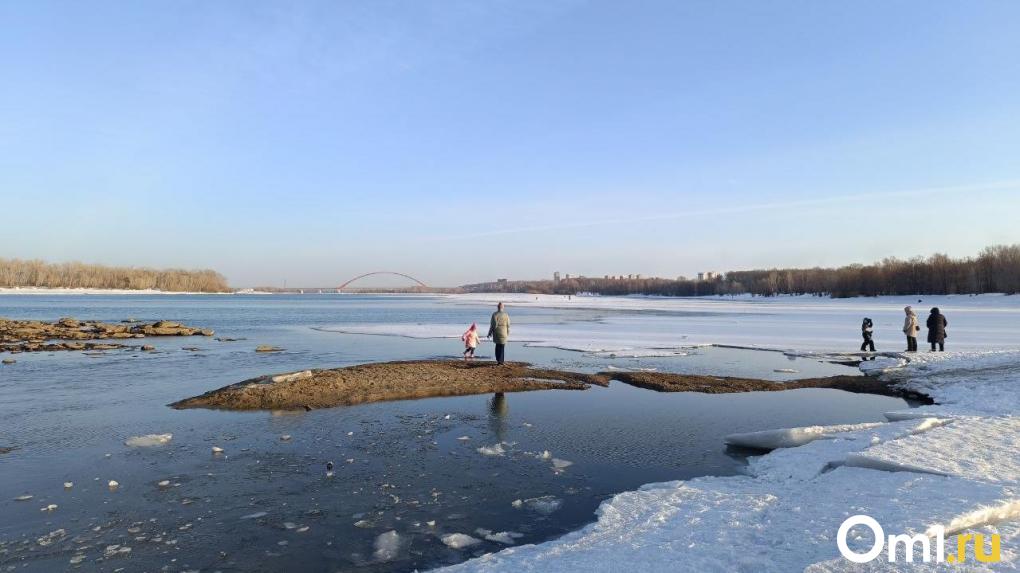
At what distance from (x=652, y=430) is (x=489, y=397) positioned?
3.94 meters

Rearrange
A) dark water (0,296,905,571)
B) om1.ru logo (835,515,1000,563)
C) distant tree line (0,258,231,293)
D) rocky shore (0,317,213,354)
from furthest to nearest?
distant tree line (0,258,231,293)
rocky shore (0,317,213,354)
dark water (0,296,905,571)
om1.ru logo (835,515,1000,563)

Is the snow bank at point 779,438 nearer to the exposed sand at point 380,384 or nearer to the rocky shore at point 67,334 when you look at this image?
the exposed sand at point 380,384

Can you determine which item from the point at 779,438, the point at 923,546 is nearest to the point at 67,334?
the point at 779,438

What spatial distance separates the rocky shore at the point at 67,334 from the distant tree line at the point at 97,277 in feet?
476

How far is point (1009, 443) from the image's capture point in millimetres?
7254

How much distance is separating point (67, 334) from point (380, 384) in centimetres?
2197

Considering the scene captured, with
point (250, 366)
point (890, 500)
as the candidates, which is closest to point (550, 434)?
point (890, 500)

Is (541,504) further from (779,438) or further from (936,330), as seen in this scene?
(936,330)

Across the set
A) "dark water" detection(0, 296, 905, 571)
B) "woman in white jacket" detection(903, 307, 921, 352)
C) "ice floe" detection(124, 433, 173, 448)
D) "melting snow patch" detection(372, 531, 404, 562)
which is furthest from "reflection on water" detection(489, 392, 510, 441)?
"woman in white jacket" detection(903, 307, 921, 352)

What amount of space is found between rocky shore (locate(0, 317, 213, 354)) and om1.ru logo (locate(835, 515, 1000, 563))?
24274mm

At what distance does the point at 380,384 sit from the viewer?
507 inches

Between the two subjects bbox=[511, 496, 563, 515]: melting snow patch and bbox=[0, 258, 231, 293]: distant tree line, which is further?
bbox=[0, 258, 231, 293]: distant tree line

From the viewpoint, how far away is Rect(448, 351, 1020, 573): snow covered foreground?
172 inches

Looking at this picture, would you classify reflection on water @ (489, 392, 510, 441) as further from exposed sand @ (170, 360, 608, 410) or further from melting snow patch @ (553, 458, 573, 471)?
melting snow patch @ (553, 458, 573, 471)
